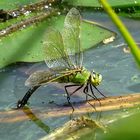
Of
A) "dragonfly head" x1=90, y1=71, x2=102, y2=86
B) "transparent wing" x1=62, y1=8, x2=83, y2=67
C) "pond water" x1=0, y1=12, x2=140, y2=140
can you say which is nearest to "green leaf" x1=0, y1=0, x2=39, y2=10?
"pond water" x1=0, y1=12, x2=140, y2=140

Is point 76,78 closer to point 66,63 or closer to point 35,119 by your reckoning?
point 66,63

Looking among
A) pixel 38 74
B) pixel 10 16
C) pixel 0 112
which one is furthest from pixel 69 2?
pixel 0 112

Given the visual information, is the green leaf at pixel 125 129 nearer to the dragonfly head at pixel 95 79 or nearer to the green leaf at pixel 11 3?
the dragonfly head at pixel 95 79

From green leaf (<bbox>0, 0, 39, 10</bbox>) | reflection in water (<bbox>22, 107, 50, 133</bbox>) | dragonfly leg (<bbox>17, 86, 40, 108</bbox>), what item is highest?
green leaf (<bbox>0, 0, 39, 10</bbox>)

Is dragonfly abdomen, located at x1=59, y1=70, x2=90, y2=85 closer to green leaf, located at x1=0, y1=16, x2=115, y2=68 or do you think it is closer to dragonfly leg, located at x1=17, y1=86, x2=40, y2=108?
dragonfly leg, located at x1=17, y1=86, x2=40, y2=108

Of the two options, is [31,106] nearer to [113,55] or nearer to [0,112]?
[0,112]

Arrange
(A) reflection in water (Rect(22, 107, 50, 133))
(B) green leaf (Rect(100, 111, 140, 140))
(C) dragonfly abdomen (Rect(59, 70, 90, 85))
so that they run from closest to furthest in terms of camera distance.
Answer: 1. (B) green leaf (Rect(100, 111, 140, 140))
2. (A) reflection in water (Rect(22, 107, 50, 133))
3. (C) dragonfly abdomen (Rect(59, 70, 90, 85))

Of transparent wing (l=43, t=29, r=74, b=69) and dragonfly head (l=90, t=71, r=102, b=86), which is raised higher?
transparent wing (l=43, t=29, r=74, b=69)
